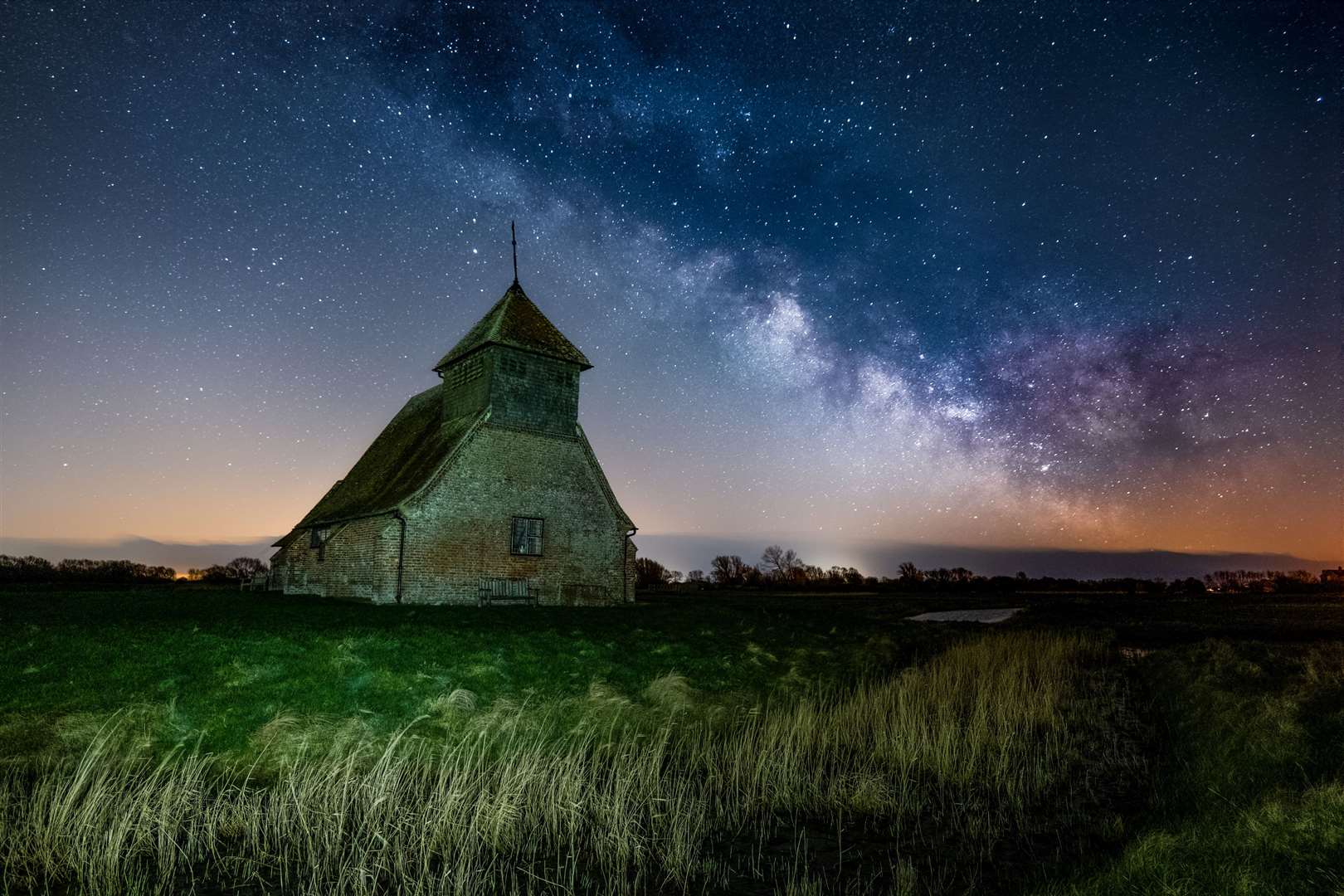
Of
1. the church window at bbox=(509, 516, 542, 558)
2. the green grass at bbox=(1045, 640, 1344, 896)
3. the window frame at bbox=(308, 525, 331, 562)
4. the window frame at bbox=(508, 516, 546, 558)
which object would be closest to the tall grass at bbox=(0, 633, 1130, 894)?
the green grass at bbox=(1045, 640, 1344, 896)

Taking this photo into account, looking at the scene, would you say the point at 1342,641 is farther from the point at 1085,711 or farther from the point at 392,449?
the point at 392,449

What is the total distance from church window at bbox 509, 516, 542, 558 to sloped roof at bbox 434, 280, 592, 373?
20.0 feet

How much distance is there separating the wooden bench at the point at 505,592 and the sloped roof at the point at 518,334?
8186mm

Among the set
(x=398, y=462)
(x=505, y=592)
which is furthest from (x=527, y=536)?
(x=398, y=462)

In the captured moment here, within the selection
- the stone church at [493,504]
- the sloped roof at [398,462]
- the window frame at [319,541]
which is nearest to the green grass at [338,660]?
the stone church at [493,504]

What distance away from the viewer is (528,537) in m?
25.5

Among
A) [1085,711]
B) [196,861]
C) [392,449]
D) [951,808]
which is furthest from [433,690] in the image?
[392,449]

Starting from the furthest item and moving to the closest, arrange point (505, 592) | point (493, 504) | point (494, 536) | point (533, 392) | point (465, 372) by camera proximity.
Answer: point (465, 372), point (533, 392), point (493, 504), point (494, 536), point (505, 592)

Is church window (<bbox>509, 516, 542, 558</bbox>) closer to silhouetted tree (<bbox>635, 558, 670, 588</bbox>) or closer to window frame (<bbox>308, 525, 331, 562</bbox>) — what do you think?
window frame (<bbox>308, 525, 331, 562</bbox>)

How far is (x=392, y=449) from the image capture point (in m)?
31.1

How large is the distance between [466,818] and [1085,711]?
1182cm

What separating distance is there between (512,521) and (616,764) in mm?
16912

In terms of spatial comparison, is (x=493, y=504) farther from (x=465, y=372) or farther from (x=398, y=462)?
(x=398, y=462)

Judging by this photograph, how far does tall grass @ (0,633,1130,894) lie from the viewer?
6.90 m
